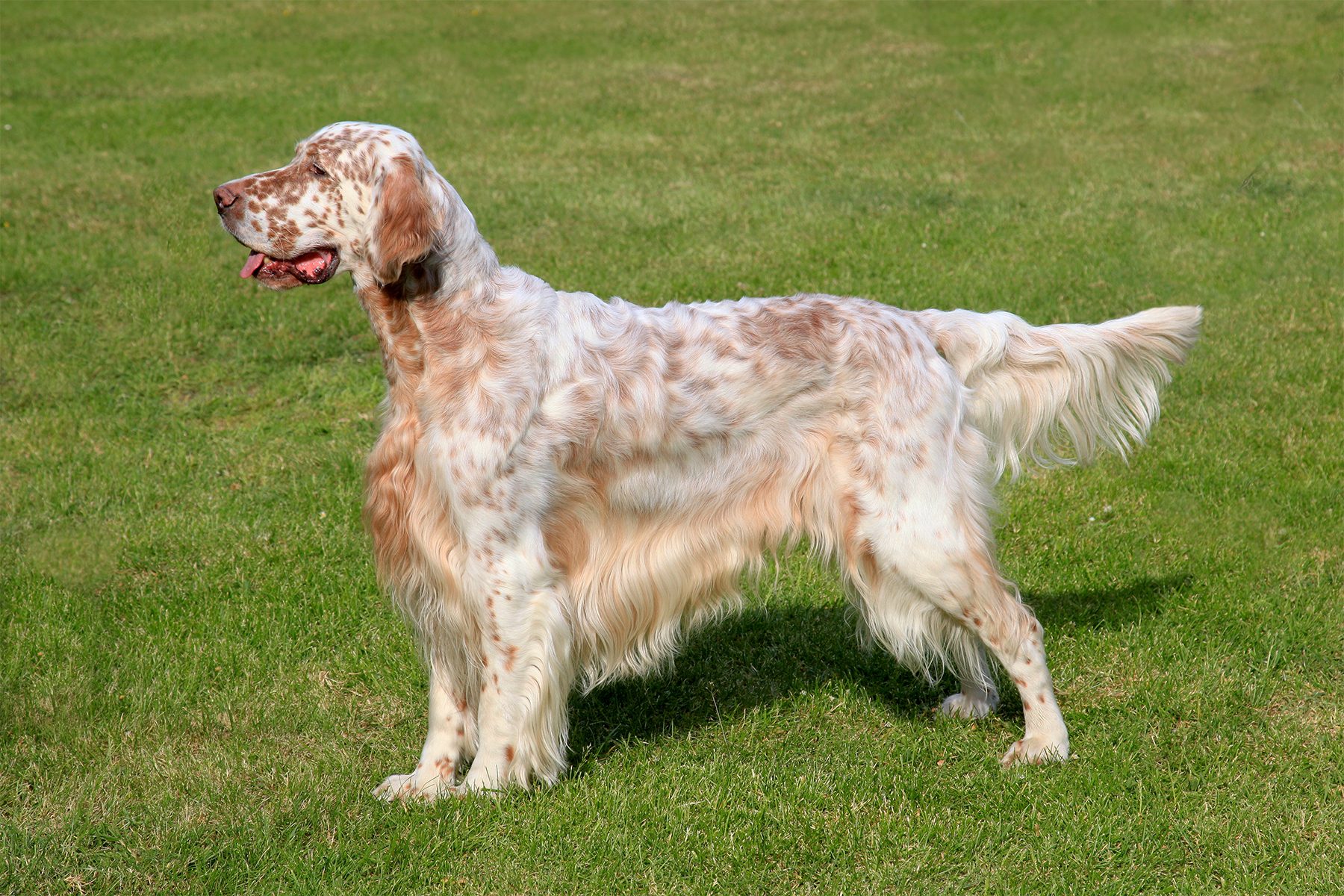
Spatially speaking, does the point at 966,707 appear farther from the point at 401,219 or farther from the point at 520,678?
the point at 401,219

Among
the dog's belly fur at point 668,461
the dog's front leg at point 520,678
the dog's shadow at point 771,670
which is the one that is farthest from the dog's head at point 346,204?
the dog's shadow at point 771,670

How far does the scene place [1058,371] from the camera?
14.5 ft

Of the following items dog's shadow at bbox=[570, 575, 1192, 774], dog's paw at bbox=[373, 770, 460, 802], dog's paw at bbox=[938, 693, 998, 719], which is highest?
dog's paw at bbox=[373, 770, 460, 802]

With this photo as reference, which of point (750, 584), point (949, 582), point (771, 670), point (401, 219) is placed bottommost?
point (771, 670)

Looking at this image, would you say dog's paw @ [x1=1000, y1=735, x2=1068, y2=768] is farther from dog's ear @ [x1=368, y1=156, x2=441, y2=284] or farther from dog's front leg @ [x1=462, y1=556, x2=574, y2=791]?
dog's ear @ [x1=368, y1=156, x2=441, y2=284]

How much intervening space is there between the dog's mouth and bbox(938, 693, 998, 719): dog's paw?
258 cm

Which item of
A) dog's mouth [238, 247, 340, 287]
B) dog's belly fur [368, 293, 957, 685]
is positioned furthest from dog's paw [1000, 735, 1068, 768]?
dog's mouth [238, 247, 340, 287]

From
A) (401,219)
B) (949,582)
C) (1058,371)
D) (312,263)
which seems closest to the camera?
(401,219)

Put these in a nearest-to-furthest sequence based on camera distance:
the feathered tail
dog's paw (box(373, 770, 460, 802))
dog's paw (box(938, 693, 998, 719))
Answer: dog's paw (box(373, 770, 460, 802))
the feathered tail
dog's paw (box(938, 693, 998, 719))

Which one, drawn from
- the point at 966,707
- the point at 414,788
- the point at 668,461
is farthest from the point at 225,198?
the point at 966,707

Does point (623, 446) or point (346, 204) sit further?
point (623, 446)

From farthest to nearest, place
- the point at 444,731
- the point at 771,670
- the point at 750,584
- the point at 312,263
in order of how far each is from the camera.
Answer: the point at 771,670 → the point at 750,584 → the point at 444,731 → the point at 312,263

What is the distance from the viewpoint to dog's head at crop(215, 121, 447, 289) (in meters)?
3.73

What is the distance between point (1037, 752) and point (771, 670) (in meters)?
1.09
